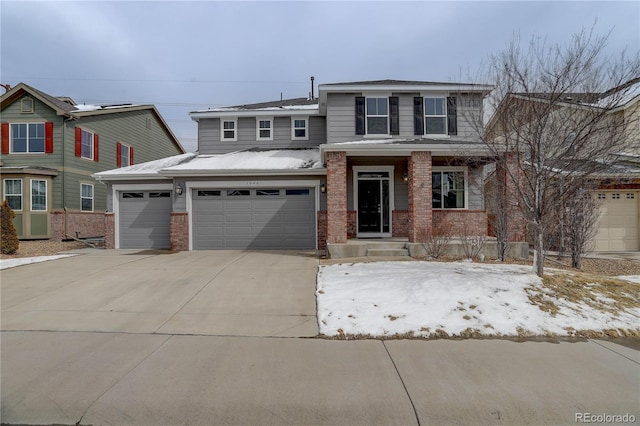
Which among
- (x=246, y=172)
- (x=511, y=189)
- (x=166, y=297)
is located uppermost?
(x=246, y=172)

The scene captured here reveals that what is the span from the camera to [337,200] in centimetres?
1037

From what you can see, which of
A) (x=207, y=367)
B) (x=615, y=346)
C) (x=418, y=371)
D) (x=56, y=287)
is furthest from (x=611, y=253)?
(x=56, y=287)

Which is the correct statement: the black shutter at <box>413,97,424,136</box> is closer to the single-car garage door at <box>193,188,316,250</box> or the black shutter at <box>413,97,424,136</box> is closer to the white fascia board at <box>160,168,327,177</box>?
the white fascia board at <box>160,168,327,177</box>

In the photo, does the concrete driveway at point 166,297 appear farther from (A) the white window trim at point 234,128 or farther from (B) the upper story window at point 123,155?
(B) the upper story window at point 123,155

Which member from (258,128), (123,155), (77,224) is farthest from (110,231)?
(123,155)

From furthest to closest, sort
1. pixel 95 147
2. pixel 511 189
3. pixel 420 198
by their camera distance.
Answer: pixel 95 147 < pixel 420 198 < pixel 511 189

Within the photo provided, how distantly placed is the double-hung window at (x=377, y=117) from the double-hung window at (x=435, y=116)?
1.52m

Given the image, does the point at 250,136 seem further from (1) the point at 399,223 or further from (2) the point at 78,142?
(2) the point at 78,142

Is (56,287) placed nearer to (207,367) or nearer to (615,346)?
(207,367)

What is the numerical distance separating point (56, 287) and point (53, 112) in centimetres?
1332

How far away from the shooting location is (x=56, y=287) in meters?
6.98

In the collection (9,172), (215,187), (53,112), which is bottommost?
(215,187)

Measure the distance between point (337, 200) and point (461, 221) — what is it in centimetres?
496

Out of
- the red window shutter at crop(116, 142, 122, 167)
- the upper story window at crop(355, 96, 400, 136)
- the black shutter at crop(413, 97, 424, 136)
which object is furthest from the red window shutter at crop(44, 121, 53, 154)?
the black shutter at crop(413, 97, 424, 136)
